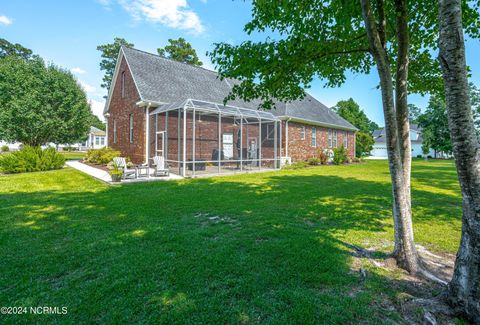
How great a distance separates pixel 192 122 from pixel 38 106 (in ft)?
42.5

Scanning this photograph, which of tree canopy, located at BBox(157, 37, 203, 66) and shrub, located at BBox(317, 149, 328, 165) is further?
tree canopy, located at BBox(157, 37, 203, 66)

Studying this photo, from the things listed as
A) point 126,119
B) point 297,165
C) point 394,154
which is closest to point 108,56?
Result: point 126,119

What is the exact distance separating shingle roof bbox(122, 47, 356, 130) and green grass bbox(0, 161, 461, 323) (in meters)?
9.36

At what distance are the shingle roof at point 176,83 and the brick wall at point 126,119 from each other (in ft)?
2.50

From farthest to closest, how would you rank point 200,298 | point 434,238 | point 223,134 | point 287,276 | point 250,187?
point 223,134
point 250,187
point 434,238
point 287,276
point 200,298

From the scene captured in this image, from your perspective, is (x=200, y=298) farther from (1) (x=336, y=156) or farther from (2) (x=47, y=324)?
(1) (x=336, y=156)

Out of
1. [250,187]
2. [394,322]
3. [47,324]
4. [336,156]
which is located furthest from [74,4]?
[336,156]

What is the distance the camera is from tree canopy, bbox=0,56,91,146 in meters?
19.2

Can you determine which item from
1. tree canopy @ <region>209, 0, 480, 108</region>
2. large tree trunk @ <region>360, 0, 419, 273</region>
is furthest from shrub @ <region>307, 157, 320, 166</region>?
large tree trunk @ <region>360, 0, 419, 273</region>

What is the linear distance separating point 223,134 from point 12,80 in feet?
59.8

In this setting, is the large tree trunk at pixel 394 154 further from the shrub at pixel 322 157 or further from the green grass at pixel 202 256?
the shrub at pixel 322 157

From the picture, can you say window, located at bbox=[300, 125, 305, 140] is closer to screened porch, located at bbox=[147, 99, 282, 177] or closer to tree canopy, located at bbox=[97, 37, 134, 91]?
screened porch, located at bbox=[147, 99, 282, 177]

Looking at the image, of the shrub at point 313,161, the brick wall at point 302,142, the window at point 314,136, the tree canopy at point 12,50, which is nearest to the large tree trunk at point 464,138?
the brick wall at point 302,142

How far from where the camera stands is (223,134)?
18438 millimetres
